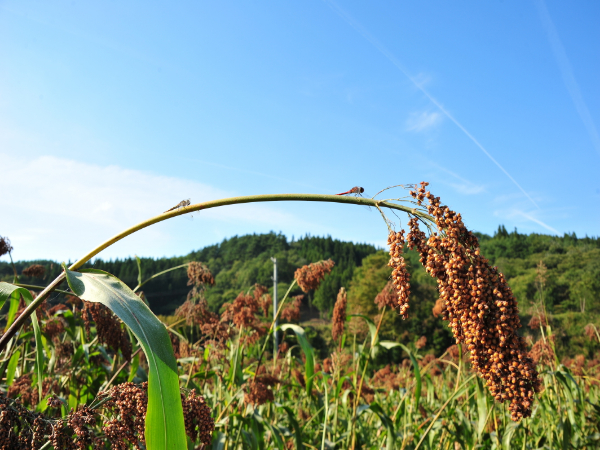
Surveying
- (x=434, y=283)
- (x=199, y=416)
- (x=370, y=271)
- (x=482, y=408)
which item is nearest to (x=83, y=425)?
(x=199, y=416)

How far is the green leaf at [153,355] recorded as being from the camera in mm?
923

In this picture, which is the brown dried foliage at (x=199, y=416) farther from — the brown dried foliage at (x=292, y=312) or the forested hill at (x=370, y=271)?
the forested hill at (x=370, y=271)

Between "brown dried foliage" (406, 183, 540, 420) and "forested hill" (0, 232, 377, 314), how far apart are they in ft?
86.0

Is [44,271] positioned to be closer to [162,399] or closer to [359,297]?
[162,399]

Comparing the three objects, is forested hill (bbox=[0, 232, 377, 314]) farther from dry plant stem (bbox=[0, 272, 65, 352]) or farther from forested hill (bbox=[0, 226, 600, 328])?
dry plant stem (bbox=[0, 272, 65, 352])

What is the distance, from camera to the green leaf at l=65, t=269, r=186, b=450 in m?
0.92

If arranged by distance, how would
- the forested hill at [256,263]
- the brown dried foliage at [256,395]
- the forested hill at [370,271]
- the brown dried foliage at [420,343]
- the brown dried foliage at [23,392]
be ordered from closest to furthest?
the brown dried foliage at [23,392], the brown dried foliage at [256,395], the brown dried foliage at [420,343], the forested hill at [370,271], the forested hill at [256,263]

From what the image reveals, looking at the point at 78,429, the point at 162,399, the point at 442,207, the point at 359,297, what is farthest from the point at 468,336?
the point at 359,297

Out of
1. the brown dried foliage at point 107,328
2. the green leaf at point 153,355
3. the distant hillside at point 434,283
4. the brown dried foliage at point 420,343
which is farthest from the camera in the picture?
the distant hillside at point 434,283

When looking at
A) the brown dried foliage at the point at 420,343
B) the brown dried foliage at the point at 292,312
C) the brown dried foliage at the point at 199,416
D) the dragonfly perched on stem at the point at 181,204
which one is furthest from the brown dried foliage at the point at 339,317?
the brown dried foliage at the point at 420,343

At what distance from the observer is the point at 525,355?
1482mm

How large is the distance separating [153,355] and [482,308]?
3.65ft

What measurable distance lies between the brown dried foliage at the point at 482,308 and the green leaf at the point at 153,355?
3.15ft

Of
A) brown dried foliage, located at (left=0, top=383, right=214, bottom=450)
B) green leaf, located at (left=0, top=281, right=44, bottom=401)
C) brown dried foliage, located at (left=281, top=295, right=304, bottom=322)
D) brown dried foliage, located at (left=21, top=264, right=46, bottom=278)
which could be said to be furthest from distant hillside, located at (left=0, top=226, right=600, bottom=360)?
brown dried foliage, located at (left=0, top=383, right=214, bottom=450)
